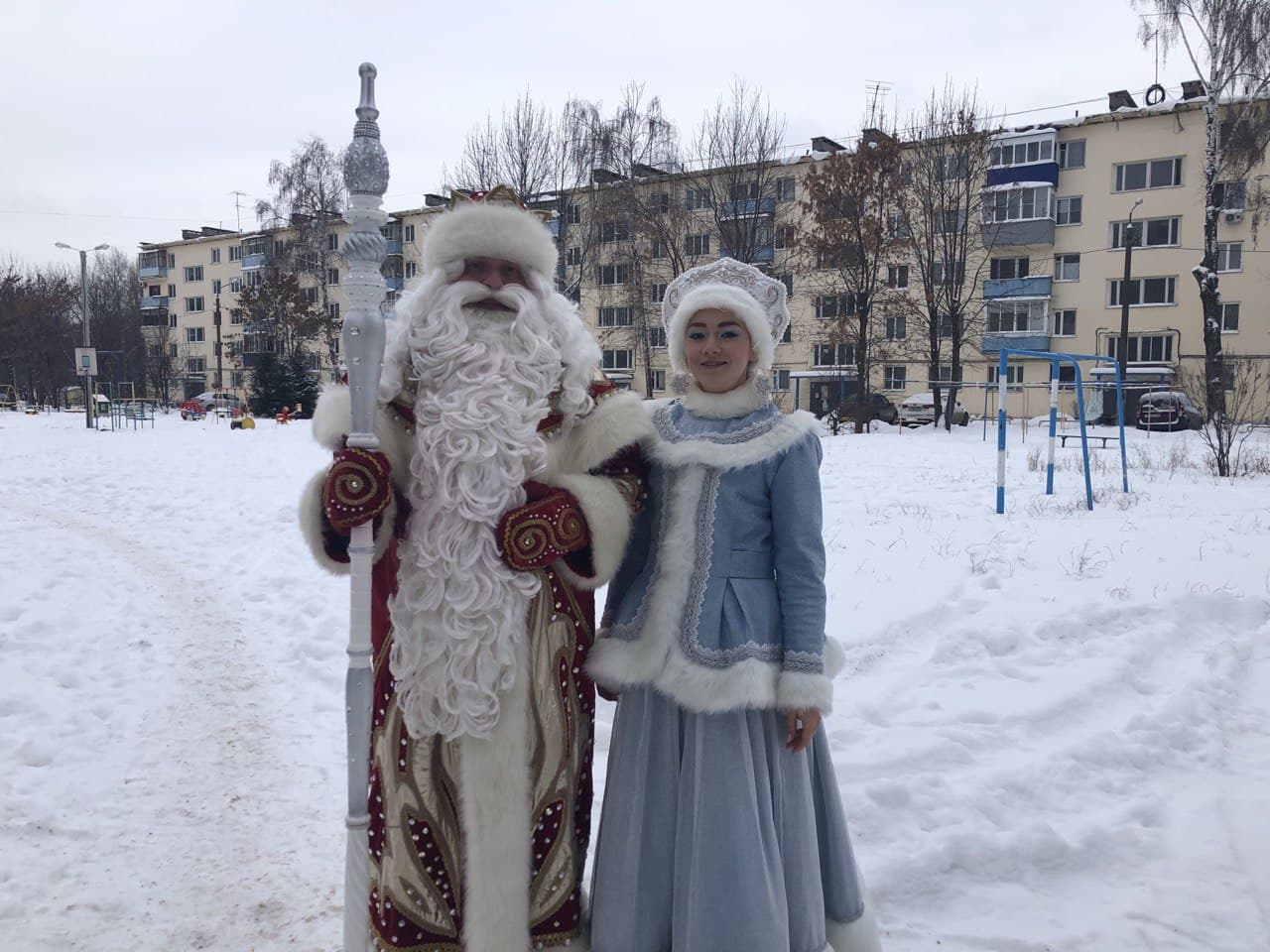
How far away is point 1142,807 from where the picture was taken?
364 centimetres

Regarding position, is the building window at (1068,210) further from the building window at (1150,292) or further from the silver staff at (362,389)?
the silver staff at (362,389)

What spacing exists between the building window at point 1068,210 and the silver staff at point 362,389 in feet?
125

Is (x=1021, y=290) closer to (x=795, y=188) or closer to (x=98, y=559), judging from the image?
(x=795, y=188)

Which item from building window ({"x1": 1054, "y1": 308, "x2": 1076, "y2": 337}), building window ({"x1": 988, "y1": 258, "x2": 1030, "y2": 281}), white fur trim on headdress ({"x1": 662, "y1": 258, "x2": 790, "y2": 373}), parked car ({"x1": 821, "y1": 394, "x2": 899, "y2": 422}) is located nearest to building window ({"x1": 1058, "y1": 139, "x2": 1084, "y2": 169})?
building window ({"x1": 988, "y1": 258, "x2": 1030, "y2": 281})

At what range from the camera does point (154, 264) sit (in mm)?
64188

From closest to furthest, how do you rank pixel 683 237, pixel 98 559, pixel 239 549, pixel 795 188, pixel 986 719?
pixel 986 719 → pixel 98 559 → pixel 239 549 → pixel 683 237 → pixel 795 188

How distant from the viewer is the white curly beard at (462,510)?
7.65 ft

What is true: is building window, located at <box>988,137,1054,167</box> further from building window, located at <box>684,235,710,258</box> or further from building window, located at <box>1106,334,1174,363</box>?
building window, located at <box>684,235,710,258</box>

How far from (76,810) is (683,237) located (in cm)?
3009

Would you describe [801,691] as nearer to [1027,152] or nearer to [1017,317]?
[1017,317]

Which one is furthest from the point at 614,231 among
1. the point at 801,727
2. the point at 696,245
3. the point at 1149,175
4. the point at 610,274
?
the point at 801,727

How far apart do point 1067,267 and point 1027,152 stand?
476 centimetres

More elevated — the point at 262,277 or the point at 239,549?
the point at 262,277

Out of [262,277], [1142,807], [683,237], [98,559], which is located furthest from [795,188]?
[1142,807]
